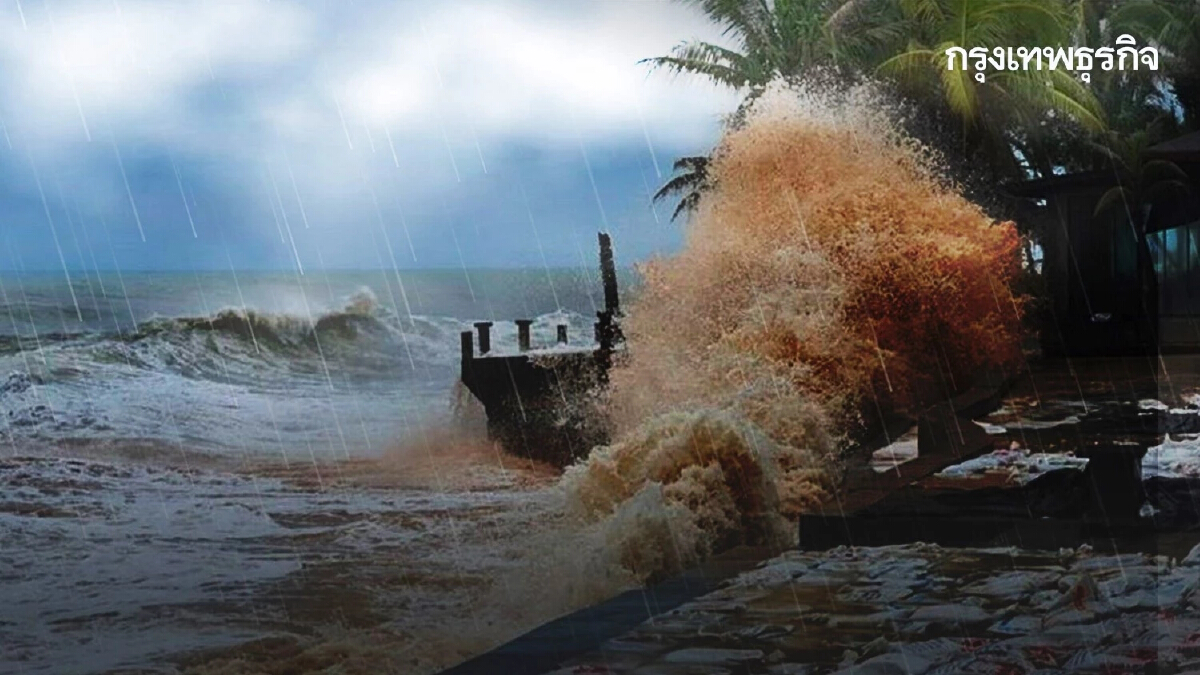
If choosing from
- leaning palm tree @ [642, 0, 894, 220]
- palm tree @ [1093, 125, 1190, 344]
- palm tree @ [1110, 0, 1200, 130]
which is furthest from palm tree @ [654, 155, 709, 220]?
palm tree @ [1110, 0, 1200, 130]

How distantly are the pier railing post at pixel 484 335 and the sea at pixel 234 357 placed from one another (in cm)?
3

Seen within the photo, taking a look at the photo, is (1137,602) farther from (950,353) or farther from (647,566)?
(647,566)

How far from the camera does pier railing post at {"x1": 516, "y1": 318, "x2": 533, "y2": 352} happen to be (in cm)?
376

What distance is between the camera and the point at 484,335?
12.1 ft

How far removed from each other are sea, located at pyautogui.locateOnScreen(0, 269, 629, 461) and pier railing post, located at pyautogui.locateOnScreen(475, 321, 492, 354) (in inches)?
1.2

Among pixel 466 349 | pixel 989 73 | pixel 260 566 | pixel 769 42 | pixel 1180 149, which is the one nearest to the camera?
pixel 260 566

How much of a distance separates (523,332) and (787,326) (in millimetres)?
738

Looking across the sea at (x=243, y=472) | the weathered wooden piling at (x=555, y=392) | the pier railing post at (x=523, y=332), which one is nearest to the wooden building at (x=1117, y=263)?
the weathered wooden piling at (x=555, y=392)

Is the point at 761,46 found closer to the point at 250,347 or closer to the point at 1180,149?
the point at 1180,149

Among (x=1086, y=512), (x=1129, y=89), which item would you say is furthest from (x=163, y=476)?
(x=1129, y=89)

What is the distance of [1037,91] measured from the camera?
4.14 meters

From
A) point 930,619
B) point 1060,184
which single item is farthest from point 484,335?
point 1060,184

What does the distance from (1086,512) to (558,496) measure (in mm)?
1520

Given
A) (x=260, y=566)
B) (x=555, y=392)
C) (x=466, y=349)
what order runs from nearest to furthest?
(x=260, y=566) < (x=466, y=349) < (x=555, y=392)
